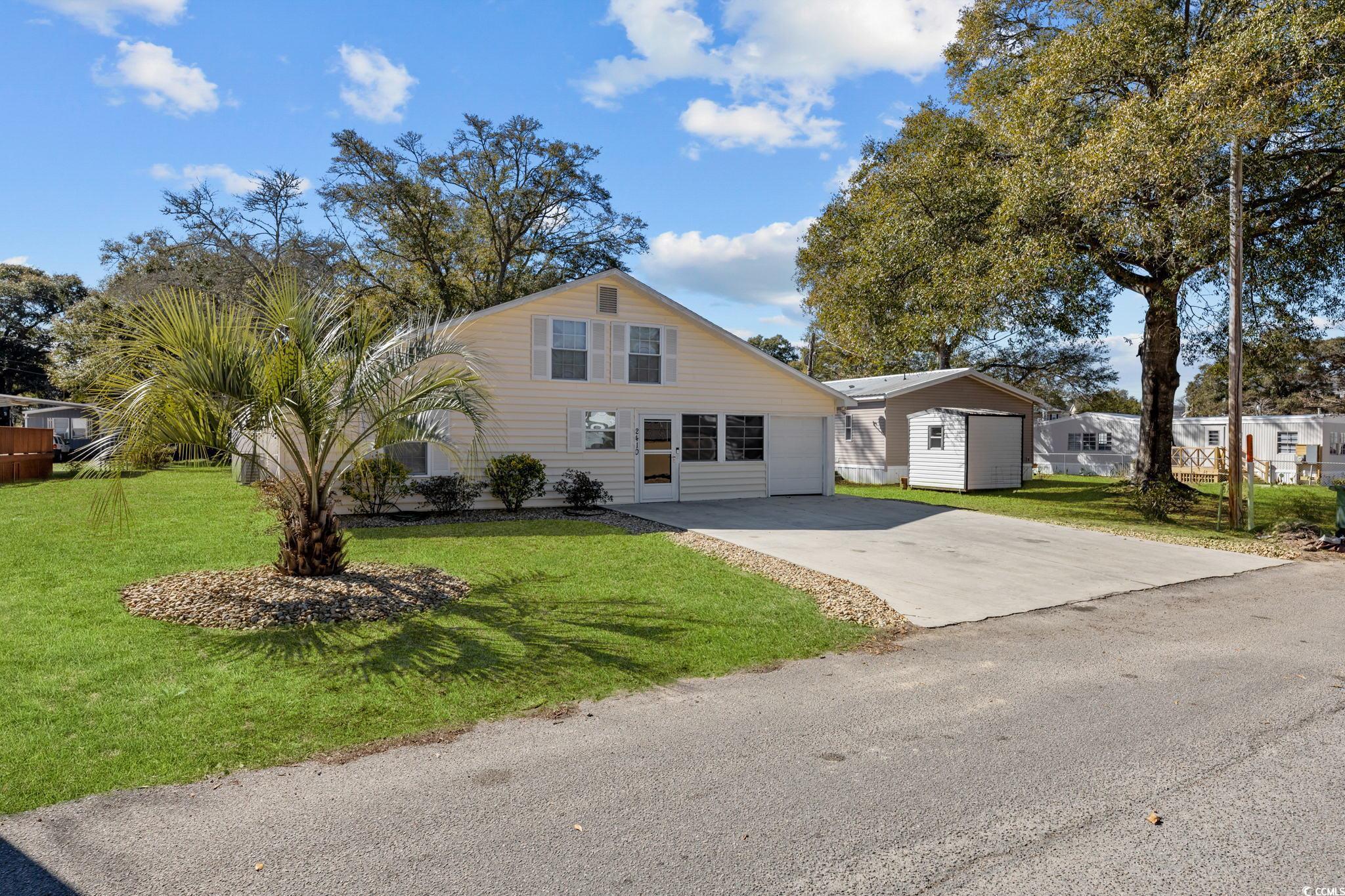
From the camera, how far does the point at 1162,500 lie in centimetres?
1449

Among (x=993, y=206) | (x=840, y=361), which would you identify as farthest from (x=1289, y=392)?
(x=993, y=206)

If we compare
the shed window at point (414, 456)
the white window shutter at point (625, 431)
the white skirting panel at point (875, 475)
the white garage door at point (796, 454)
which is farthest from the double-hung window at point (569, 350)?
the white skirting panel at point (875, 475)

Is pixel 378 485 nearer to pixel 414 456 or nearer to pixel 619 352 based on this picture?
pixel 414 456

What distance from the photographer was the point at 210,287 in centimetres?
2641

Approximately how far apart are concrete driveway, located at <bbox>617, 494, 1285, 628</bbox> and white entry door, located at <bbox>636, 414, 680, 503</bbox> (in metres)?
0.69

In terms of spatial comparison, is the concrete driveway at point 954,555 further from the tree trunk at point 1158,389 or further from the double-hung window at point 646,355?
the tree trunk at point 1158,389

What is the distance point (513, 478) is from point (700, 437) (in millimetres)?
4321

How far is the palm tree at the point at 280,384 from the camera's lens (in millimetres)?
6230

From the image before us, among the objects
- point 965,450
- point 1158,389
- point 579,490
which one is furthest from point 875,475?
point 579,490

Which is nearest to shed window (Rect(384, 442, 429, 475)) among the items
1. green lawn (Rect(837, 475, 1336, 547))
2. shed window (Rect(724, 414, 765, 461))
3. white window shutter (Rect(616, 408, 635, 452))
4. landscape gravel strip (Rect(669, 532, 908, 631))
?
white window shutter (Rect(616, 408, 635, 452))

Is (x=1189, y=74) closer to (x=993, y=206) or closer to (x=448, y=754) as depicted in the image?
(x=993, y=206)

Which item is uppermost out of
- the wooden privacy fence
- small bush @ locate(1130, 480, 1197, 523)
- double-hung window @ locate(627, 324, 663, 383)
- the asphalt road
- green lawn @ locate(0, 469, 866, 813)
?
double-hung window @ locate(627, 324, 663, 383)

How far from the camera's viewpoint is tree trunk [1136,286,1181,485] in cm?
1686

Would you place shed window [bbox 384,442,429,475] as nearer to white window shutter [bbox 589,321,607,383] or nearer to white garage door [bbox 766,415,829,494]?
white window shutter [bbox 589,321,607,383]
